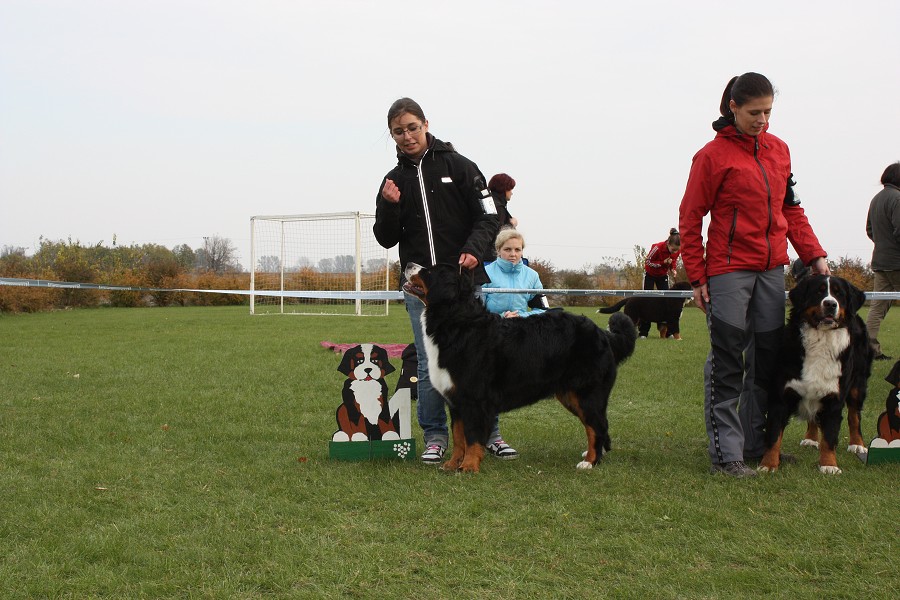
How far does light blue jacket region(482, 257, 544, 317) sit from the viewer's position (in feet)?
17.0

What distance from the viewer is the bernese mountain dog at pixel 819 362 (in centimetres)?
407

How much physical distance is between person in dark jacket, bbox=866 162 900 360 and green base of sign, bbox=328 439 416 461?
580 centimetres

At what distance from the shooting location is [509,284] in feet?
17.1

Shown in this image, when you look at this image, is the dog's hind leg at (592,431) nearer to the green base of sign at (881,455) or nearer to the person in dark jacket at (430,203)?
the person in dark jacket at (430,203)

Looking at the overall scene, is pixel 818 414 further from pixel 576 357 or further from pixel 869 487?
pixel 576 357

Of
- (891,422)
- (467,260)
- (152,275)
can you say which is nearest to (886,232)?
(891,422)

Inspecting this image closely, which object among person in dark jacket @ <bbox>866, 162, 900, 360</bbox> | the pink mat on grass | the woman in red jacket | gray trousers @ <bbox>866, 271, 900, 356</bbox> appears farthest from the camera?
the pink mat on grass

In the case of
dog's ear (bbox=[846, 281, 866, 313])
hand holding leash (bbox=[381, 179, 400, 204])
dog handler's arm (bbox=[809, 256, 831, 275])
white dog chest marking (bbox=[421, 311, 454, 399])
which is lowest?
white dog chest marking (bbox=[421, 311, 454, 399])

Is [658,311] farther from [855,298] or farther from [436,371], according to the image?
[436,371]

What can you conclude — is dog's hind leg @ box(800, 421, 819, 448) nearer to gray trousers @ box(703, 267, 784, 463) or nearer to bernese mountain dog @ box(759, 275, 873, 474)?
bernese mountain dog @ box(759, 275, 873, 474)

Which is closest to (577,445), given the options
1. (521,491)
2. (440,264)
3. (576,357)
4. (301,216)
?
(576,357)

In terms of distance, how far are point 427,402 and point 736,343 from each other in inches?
70.9

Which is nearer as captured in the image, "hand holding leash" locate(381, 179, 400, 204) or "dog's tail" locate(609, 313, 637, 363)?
"hand holding leash" locate(381, 179, 400, 204)

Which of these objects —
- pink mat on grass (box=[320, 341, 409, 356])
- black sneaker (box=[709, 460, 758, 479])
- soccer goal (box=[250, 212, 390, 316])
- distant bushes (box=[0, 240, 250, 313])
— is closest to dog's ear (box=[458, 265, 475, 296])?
black sneaker (box=[709, 460, 758, 479])
